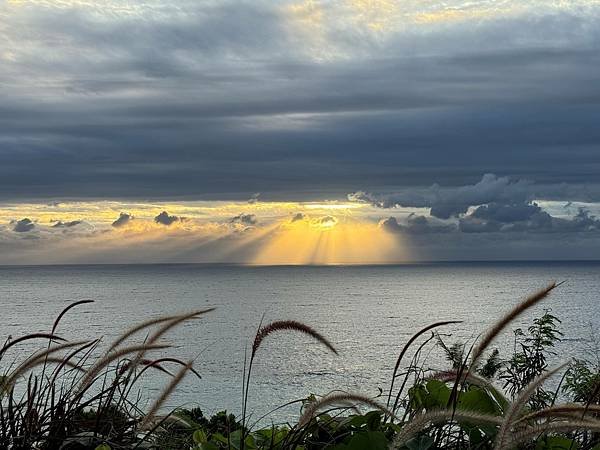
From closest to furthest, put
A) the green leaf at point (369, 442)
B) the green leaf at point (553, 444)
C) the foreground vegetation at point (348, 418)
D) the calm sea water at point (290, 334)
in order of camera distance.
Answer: the foreground vegetation at point (348, 418)
the green leaf at point (369, 442)
the green leaf at point (553, 444)
the calm sea water at point (290, 334)

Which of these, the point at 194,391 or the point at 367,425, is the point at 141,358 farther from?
the point at 194,391

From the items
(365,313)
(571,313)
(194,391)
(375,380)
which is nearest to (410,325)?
(365,313)

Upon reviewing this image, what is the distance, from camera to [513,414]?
2.86m

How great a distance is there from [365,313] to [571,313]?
37.5m

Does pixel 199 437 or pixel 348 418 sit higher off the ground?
pixel 348 418

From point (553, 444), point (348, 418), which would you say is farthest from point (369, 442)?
point (553, 444)

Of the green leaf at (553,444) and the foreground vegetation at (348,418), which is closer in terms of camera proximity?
the foreground vegetation at (348,418)

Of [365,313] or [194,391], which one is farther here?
[365,313]

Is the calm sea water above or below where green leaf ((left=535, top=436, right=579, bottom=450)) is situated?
A: below

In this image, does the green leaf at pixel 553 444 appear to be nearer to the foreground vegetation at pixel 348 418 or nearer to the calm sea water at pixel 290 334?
the foreground vegetation at pixel 348 418

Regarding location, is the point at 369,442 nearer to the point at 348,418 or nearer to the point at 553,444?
the point at 348,418

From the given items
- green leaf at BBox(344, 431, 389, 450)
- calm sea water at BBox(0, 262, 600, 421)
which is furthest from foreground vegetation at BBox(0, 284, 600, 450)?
calm sea water at BBox(0, 262, 600, 421)

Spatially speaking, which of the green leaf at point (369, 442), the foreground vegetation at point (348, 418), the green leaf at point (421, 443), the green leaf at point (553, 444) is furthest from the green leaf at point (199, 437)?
the green leaf at point (553, 444)

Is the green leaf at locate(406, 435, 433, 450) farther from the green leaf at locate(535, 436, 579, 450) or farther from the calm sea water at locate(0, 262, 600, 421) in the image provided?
the calm sea water at locate(0, 262, 600, 421)
